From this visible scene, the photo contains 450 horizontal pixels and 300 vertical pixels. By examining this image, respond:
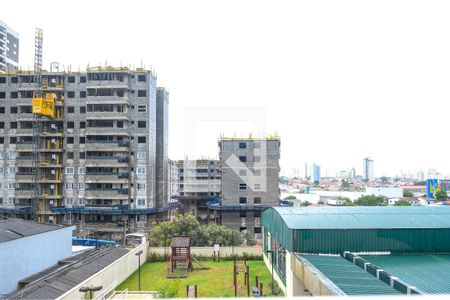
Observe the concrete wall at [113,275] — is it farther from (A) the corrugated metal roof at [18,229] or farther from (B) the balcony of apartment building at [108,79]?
(B) the balcony of apartment building at [108,79]

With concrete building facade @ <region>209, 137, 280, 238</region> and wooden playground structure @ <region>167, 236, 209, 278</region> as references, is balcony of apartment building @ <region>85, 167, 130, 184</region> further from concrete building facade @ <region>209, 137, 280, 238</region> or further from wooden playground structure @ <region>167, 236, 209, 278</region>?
wooden playground structure @ <region>167, 236, 209, 278</region>

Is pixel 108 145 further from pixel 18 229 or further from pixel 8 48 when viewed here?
pixel 8 48

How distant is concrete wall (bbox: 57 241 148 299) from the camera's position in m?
10.5

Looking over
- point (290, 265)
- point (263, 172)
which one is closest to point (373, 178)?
point (263, 172)

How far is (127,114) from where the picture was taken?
3003 centimetres

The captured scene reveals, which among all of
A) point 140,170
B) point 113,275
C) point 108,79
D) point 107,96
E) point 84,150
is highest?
point 108,79

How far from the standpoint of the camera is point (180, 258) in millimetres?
17297

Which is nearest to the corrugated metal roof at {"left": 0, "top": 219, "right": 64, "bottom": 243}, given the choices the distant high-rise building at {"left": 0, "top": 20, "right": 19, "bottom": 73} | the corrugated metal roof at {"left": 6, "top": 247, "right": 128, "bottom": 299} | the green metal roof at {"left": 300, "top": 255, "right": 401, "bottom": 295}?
the corrugated metal roof at {"left": 6, "top": 247, "right": 128, "bottom": 299}

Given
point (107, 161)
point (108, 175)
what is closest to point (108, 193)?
point (108, 175)

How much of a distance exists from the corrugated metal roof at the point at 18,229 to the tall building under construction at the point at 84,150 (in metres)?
12.5

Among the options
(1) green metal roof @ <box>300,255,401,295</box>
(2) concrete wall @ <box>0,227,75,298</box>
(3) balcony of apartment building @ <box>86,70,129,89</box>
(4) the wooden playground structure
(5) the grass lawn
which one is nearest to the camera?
(1) green metal roof @ <box>300,255,401,295</box>

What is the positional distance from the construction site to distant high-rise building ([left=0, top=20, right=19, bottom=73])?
26.9 m

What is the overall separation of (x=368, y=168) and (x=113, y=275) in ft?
500

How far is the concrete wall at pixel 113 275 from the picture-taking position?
10500mm
